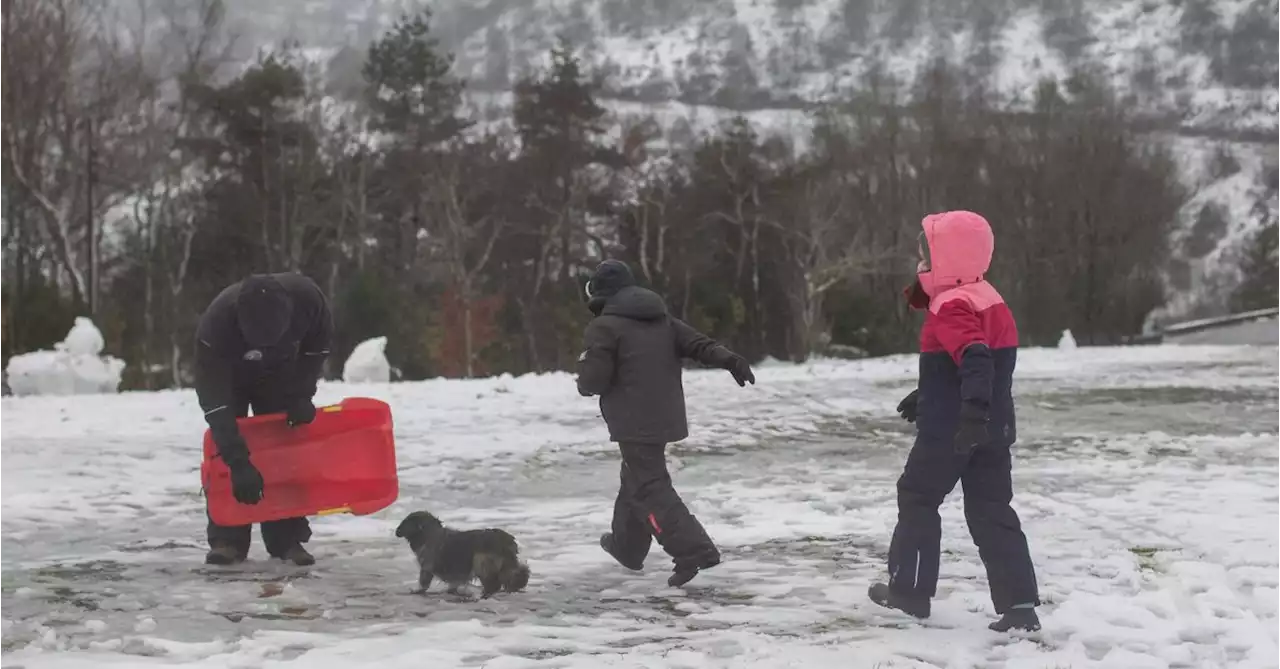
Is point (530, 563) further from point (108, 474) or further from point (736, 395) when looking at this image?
point (736, 395)

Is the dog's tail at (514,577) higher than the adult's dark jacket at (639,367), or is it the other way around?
the adult's dark jacket at (639,367)

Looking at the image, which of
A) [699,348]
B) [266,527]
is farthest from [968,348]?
[266,527]

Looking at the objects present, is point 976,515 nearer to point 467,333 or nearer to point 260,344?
point 260,344

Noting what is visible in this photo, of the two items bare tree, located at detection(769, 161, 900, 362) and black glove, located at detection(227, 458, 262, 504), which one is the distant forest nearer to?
bare tree, located at detection(769, 161, 900, 362)

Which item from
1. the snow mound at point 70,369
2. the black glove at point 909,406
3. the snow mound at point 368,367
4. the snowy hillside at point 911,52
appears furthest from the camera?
the snowy hillside at point 911,52

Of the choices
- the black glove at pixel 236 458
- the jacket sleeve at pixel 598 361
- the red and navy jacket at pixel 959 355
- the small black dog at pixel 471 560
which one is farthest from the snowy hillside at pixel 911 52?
the red and navy jacket at pixel 959 355

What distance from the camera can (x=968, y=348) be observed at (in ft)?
13.9

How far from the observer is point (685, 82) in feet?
338

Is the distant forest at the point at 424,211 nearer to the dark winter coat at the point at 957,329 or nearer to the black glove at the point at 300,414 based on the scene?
the black glove at the point at 300,414

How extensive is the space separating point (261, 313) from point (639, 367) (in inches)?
71.4

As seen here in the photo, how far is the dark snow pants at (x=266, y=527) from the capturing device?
5.82 metres

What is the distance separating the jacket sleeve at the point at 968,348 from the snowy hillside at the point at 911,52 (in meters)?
38.0

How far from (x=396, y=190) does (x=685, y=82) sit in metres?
66.7

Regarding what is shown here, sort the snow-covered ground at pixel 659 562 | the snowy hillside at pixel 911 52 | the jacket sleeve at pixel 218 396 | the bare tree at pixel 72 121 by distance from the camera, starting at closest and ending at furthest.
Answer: the snow-covered ground at pixel 659 562, the jacket sleeve at pixel 218 396, the bare tree at pixel 72 121, the snowy hillside at pixel 911 52
